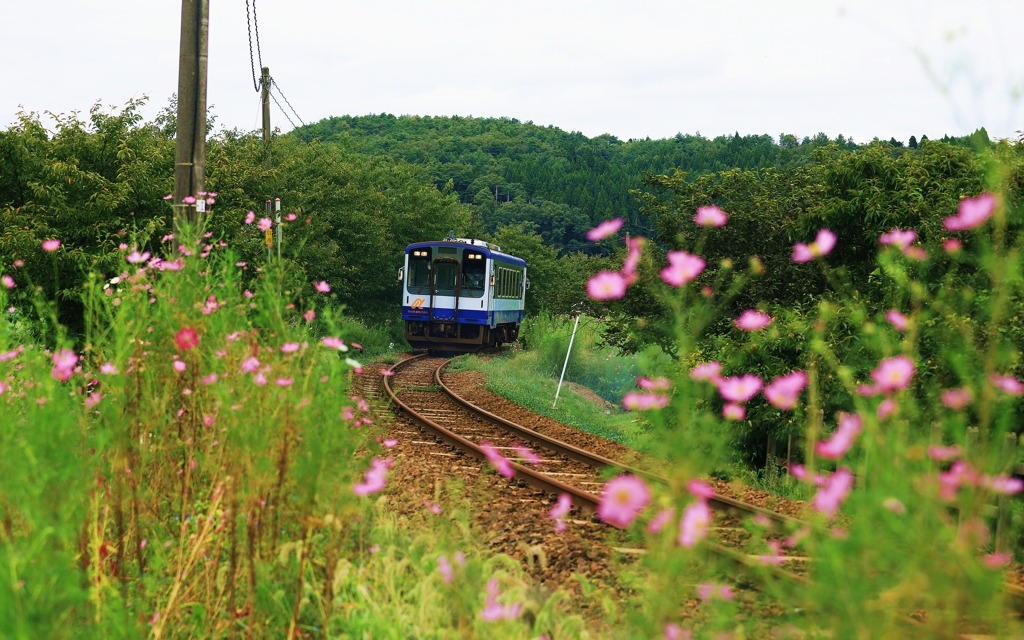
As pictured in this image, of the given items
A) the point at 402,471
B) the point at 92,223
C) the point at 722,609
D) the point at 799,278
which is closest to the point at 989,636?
the point at 722,609

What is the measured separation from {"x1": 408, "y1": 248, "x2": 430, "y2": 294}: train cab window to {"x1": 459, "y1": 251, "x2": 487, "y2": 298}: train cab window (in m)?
1.06

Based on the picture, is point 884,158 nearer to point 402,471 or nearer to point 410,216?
point 402,471

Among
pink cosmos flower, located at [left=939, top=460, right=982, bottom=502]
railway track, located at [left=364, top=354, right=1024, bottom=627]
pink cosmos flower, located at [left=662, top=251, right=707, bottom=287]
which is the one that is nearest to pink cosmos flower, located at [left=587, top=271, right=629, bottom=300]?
pink cosmos flower, located at [left=662, top=251, right=707, bottom=287]

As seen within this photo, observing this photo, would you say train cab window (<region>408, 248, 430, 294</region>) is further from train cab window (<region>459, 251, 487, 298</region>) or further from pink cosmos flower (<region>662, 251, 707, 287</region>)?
pink cosmos flower (<region>662, 251, 707, 287</region>)

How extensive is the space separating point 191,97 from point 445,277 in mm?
16067

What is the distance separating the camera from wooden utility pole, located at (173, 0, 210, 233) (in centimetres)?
825

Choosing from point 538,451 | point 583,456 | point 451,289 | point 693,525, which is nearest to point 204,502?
point 693,525

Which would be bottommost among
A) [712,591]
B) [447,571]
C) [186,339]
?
[447,571]

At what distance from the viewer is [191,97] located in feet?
27.3

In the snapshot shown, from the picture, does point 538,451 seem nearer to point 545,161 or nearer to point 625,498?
point 625,498

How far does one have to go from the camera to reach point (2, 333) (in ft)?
12.5

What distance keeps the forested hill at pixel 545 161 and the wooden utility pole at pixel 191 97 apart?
65.3m

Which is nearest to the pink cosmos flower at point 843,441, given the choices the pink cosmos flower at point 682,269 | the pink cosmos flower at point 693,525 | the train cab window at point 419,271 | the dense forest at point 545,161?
the pink cosmos flower at point 693,525

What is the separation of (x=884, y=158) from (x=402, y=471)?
7581mm
